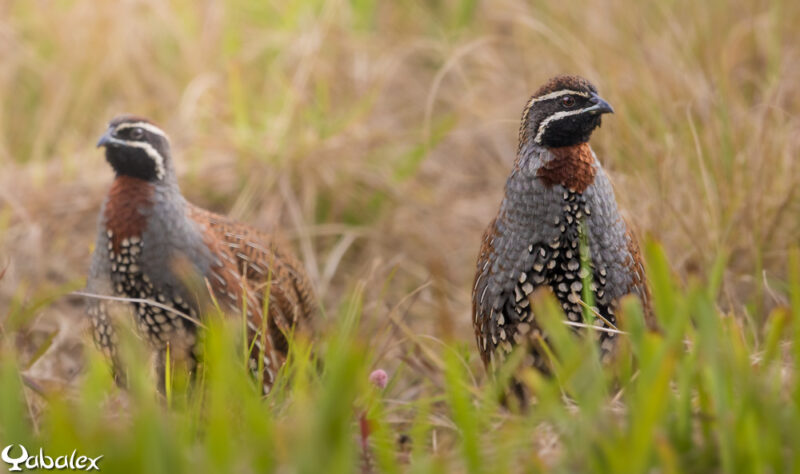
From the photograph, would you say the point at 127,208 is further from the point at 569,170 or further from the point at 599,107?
the point at 599,107

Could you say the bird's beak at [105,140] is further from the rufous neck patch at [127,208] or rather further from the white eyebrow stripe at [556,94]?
the white eyebrow stripe at [556,94]

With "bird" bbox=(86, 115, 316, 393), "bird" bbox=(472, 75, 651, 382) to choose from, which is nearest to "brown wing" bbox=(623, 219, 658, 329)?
"bird" bbox=(472, 75, 651, 382)

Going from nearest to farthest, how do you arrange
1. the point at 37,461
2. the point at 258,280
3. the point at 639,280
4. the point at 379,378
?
1. the point at 37,461
2. the point at 379,378
3. the point at 639,280
4. the point at 258,280

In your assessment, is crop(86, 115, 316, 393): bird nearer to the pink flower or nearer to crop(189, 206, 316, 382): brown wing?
crop(189, 206, 316, 382): brown wing

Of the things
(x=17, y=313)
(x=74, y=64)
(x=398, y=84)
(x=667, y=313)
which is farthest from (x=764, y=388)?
(x=74, y=64)

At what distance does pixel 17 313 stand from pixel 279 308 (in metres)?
1.24

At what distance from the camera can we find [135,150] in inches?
160

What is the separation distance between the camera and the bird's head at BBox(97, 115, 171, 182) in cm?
407

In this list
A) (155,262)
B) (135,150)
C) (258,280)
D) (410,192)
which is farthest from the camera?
(410,192)

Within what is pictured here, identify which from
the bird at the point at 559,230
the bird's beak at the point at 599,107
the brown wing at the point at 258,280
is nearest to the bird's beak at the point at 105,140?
the brown wing at the point at 258,280

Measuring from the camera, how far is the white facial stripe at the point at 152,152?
407 centimetres

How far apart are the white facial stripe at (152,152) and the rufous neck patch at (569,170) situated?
5.71ft

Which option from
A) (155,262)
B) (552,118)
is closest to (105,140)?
(155,262)

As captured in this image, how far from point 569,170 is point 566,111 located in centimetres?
22
